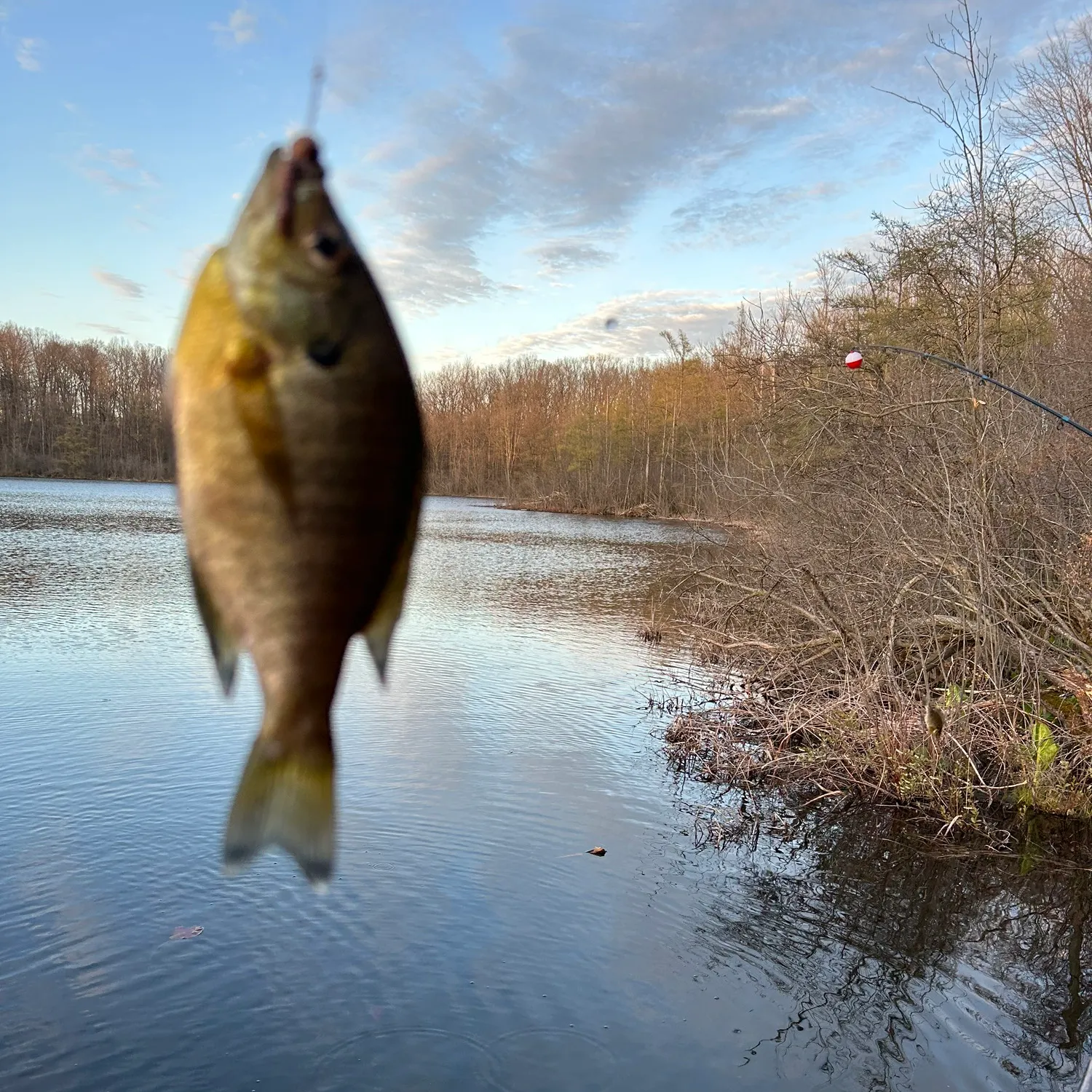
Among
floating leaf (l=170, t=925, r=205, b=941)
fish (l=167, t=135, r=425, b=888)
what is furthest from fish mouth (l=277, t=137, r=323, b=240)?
floating leaf (l=170, t=925, r=205, b=941)

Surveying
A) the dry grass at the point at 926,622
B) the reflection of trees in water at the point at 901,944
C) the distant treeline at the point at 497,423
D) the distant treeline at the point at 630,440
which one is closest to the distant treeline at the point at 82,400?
the distant treeline at the point at 497,423

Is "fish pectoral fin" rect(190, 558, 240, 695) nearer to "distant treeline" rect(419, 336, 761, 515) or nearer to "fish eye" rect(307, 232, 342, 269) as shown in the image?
"fish eye" rect(307, 232, 342, 269)

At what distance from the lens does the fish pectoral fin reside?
31.4 inches

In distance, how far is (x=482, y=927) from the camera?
966 centimetres

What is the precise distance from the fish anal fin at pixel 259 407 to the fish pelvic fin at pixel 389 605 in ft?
0.37

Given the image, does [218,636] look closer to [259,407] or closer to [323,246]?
[259,407]

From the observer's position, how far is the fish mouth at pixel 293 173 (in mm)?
739

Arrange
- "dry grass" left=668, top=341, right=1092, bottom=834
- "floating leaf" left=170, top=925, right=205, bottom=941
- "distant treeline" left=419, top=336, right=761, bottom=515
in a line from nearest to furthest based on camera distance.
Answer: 1. "floating leaf" left=170, top=925, right=205, bottom=941
2. "dry grass" left=668, top=341, right=1092, bottom=834
3. "distant treeline" left=419, top=336, right=761, bottom=515

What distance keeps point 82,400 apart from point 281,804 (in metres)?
2.98

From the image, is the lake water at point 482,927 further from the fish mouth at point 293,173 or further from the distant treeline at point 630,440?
the distant treeline at point 630,440

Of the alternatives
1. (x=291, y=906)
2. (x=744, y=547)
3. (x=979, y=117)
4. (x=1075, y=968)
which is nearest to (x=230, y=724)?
(x=291, y=906)

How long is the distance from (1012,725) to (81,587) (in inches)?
871

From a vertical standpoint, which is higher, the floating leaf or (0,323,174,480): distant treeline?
(0,323,174,480): distant treeline

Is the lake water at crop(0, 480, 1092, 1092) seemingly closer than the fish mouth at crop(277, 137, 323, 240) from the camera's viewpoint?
No
